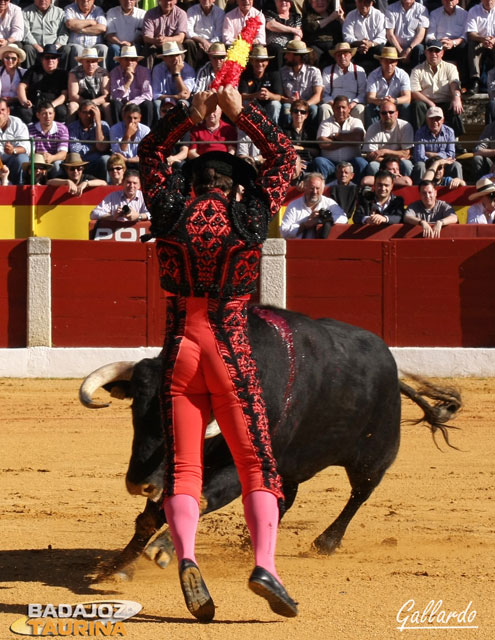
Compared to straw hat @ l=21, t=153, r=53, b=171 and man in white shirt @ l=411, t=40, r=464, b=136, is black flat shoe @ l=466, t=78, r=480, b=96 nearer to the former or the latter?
man in white shirt @ l=411, t=40, r=464, b=136

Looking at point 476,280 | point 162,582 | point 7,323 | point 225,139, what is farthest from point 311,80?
point 162,582

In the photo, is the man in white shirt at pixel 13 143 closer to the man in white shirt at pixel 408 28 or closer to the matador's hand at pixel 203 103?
the man in white shirt at pixel 408 28

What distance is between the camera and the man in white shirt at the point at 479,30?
1260 cm

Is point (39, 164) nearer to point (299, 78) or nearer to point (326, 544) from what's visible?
point (299, 78)

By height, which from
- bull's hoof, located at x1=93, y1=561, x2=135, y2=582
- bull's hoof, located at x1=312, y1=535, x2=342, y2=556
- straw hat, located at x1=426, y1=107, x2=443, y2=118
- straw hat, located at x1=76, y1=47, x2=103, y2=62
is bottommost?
bull's hoof, located at x1=312, y1=535, x2=342, y2=556

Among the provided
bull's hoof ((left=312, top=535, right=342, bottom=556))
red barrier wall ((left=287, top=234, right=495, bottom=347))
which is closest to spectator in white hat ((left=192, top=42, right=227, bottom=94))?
red barrier wall ((left=287, top=234, right=495, bottom=347))

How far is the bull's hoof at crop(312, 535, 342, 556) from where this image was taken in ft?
15.9

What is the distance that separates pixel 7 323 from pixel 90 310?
0.74m

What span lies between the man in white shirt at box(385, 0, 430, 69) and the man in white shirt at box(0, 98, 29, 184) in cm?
397

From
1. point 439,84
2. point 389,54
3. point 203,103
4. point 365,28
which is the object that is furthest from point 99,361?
point 203,103

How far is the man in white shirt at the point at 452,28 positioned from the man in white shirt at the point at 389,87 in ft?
3.50

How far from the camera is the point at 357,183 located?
11.0 metres

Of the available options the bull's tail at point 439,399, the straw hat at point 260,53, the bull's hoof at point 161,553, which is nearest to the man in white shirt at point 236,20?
the straw hat at point 260,53

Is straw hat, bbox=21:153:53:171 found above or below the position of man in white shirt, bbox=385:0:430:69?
below
